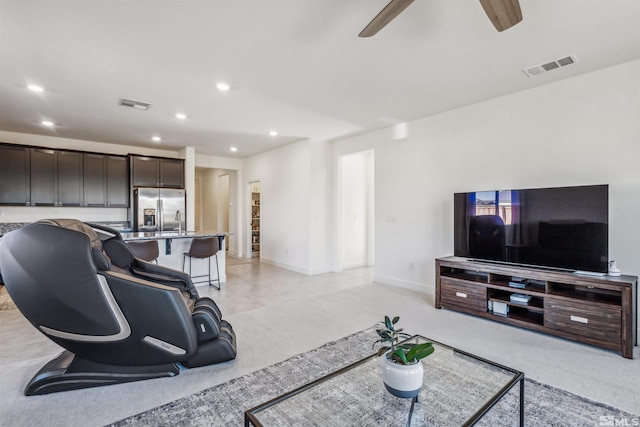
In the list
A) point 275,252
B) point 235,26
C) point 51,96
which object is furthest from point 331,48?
point 275,252

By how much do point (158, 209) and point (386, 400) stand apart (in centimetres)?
599

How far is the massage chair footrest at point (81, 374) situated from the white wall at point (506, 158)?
3595 mm

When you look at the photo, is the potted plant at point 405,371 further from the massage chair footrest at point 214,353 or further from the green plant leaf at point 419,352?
the massage chair footrest at point 214,353

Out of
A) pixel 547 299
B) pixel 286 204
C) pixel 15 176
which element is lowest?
pixel 547 299

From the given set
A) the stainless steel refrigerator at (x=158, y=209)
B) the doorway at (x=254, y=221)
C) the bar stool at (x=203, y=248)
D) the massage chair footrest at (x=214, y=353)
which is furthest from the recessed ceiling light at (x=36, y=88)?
the doorway at (x=254, y=221)

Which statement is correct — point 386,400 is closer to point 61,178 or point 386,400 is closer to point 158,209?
point 158,209

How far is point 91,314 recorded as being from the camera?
1.97 m

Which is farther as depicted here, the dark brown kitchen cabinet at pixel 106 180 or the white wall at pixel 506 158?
the dark brown kitchen cabinet at pixel 106 180

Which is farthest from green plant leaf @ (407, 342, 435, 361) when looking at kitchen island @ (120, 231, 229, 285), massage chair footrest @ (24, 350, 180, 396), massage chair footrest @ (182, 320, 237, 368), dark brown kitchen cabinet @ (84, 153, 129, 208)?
dark brown kitchen cabinet @ (84, 153, 129, 208)

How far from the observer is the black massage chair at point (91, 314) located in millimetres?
1894

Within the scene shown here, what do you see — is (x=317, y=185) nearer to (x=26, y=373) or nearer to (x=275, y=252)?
(x=275, y=252)

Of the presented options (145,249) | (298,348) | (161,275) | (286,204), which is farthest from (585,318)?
(286,204)

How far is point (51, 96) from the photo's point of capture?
3691 mm

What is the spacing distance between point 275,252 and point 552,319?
5055 millimetres
